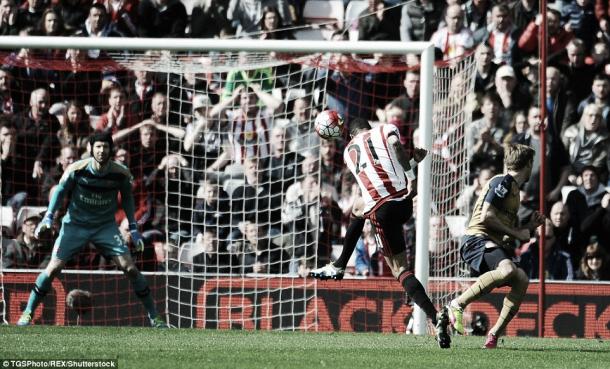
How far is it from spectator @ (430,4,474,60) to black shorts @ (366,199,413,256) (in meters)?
5.91

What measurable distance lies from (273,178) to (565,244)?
4039 millimetres

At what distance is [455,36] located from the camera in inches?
650

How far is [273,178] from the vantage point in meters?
15.7

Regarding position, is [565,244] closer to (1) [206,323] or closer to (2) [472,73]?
(2) [472,73]

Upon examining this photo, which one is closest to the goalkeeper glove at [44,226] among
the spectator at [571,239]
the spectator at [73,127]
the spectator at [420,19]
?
the spectator at [73,127]

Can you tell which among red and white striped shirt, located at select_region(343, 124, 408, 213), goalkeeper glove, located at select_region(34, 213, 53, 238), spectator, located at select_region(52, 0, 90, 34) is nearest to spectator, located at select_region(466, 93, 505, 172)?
red and white striped shirt, located at select_region(343, 124, 408, 213)

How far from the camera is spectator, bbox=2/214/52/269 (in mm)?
15539

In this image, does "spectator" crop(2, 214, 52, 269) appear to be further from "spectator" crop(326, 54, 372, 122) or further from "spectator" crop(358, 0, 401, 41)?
"spectator" crop(358, 0, 401, 41)

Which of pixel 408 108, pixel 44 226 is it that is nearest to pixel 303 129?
pixel 408 108

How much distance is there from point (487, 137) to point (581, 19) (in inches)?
94.5

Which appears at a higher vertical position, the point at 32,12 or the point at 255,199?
the point at 32,12

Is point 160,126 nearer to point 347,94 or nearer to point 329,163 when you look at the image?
point 329,163

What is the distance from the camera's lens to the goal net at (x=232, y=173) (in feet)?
49.1

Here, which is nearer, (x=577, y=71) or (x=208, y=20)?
(x=577, y=71)
